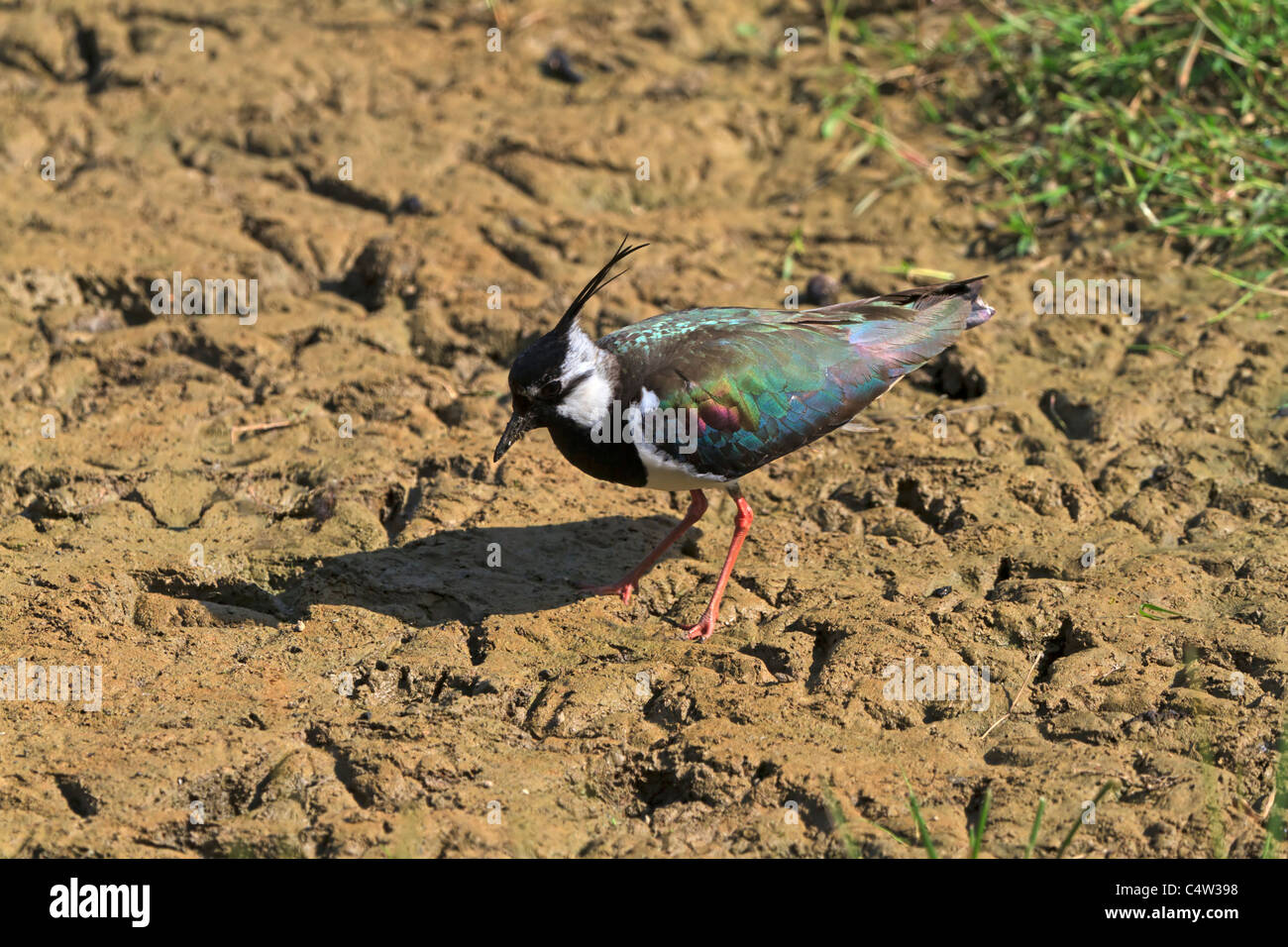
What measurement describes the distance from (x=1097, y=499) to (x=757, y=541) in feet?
4.80

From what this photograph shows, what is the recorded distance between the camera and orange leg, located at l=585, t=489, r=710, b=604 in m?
5.08

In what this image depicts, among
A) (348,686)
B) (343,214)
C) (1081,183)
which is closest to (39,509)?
(348,686)

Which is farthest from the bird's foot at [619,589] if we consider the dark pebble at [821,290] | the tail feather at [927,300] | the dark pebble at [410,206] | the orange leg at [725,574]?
the dark pebble at [410,206]

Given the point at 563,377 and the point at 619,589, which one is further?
the point at 619,589

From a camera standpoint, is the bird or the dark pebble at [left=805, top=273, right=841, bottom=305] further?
the dark pebble at [left=805, top=273, right=841, bottom=305]

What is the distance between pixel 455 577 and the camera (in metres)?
5.07

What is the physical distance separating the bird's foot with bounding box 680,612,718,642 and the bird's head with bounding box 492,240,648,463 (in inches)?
34.1

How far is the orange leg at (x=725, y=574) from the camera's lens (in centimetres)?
482

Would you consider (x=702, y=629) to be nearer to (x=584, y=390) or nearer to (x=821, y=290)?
(x=584, y=390)

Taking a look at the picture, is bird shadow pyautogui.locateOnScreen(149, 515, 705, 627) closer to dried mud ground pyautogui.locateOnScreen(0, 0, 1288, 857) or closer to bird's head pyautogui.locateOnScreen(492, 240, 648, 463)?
dried mud ground pyautogui.locateOnScreen(0, 0, 1288, 857)

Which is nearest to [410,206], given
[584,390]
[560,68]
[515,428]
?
[560,68]

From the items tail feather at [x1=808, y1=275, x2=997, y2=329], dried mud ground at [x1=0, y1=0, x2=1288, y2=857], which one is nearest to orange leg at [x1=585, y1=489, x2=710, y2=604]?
dried mud ground at [x1=0, y1=0, x2=1288, y2=857]

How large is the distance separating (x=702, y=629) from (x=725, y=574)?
0.98 ft

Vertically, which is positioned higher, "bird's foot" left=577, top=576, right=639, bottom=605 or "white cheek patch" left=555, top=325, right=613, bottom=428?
"white cheek patch" left=555, top=325, right=613, bottom=428
